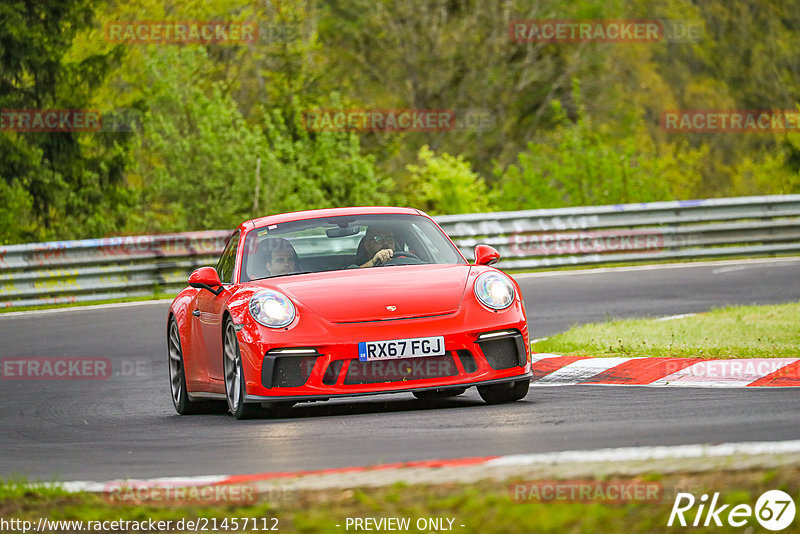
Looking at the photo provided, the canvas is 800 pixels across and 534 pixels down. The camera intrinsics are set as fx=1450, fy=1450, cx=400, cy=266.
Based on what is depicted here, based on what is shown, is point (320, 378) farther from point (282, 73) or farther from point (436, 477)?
point (282, 73)

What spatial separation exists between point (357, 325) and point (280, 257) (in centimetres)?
133

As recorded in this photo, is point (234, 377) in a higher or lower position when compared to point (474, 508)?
lower

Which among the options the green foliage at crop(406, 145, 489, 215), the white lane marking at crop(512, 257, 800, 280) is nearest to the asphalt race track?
the white lane marking at crop(512, 257, 800, 280)

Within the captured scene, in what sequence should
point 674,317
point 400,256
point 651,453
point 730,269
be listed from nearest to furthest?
point 651,453, point 400,256, point 674,317, point 730,269

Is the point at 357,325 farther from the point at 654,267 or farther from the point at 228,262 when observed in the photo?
the point at 654,267

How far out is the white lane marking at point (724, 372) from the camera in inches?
379

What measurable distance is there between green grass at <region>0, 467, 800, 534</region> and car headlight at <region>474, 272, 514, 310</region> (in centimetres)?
373

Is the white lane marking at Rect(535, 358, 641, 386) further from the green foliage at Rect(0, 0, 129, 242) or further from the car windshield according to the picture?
the green foliage at Rect(0, 0, 129, 242)

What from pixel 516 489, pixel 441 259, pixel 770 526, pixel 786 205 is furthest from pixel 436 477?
pixel 786 205

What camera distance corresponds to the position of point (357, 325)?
850 cm

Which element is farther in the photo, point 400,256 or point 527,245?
point 527,245

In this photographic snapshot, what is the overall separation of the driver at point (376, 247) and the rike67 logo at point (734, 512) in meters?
5.32

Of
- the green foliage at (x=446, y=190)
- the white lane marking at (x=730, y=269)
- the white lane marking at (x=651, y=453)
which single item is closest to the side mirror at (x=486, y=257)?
the white lane marking at (x=651, y=453)

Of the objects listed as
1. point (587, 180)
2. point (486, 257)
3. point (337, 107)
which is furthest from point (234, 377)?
point (337, 107)
